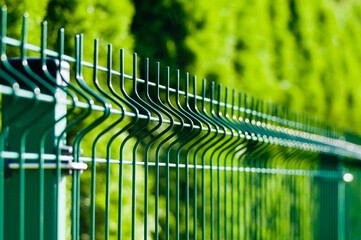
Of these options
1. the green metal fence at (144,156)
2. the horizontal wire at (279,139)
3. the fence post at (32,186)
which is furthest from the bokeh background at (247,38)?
the fence post at (32,186)

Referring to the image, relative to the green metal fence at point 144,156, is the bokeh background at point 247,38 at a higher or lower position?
higher

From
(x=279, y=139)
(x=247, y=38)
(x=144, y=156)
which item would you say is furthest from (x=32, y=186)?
(x=247, y=38)

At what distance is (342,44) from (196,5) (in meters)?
11.2

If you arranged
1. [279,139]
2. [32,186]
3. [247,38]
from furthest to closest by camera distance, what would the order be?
[247,38] → [279,139] → [32,186]

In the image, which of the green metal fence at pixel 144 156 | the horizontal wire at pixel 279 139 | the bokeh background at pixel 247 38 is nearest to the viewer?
the horizontal wire at pixel 279 139

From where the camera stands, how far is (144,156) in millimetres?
4566

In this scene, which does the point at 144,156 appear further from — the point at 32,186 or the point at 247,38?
the point at 247,38

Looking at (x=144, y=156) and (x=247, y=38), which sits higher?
(x=247, y=38)

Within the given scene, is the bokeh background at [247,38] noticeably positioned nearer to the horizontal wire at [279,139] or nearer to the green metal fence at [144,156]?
the green metal fence at [144,156]

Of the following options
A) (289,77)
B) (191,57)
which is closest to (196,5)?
(191,57)

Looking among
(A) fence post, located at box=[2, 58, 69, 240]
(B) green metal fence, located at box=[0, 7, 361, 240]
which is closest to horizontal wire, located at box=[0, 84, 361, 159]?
(B) green metal fence, located at box=[0, 7, 361, 240]

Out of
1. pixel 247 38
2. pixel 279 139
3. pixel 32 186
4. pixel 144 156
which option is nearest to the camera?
pixel 32 186

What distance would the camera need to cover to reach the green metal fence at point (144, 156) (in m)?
2.44

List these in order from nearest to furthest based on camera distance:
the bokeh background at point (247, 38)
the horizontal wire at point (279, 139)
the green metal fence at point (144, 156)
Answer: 1. the horizontal wire at point (279, 139)
2. the green metal fence at point (144, 156)
3. the bokeh background at point (247, 38)
